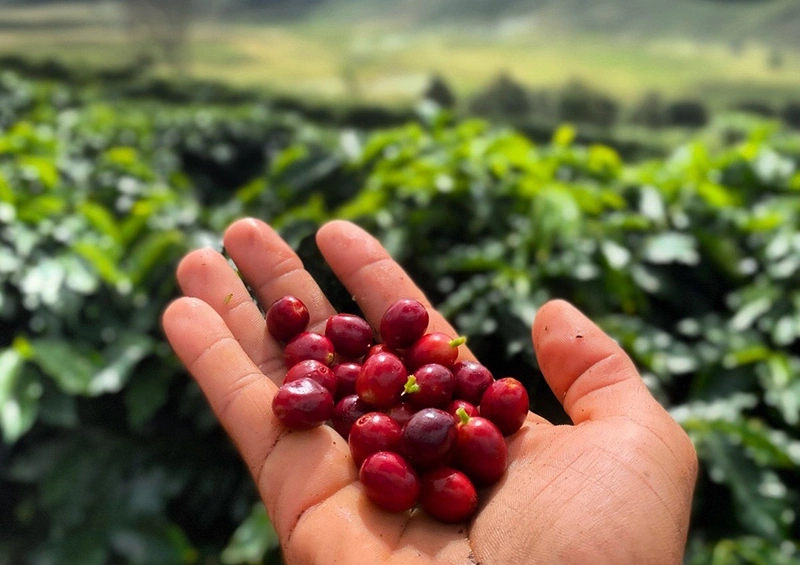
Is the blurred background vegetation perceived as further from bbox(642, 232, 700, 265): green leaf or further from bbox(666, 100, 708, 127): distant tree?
bbox(666, 100, 708, 127): distant tree

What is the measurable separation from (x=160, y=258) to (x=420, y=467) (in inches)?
63.7

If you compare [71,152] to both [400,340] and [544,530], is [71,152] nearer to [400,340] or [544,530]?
[400,340]

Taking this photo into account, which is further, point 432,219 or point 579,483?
point 432,219

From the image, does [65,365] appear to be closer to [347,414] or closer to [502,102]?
[347,414]

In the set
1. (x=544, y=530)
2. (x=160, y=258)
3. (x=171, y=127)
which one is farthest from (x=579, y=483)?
(x=171, y=127)

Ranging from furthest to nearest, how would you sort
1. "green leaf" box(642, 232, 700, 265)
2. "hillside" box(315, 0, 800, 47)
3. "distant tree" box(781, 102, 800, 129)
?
"hillside" box(315, 0, 800, 47)
"distant tree" box(781, 102, 800, 129)
"green leaf" box(642, 232, 700, 265)

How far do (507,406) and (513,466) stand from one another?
0.53ft

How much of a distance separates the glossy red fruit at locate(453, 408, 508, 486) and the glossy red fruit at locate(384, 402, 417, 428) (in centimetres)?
18

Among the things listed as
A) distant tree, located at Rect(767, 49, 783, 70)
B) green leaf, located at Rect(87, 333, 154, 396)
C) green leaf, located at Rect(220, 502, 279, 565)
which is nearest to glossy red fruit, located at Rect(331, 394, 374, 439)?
green leaf, located at Rect(220, 502, 279, 565)

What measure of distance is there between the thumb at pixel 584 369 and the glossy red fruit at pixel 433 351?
0.90 ft

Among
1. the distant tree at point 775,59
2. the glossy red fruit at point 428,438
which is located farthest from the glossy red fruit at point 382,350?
the distant tree at point 775,59

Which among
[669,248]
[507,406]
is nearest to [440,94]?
[669,248]

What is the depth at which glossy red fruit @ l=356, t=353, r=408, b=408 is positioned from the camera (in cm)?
205

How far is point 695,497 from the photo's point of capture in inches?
97.5
